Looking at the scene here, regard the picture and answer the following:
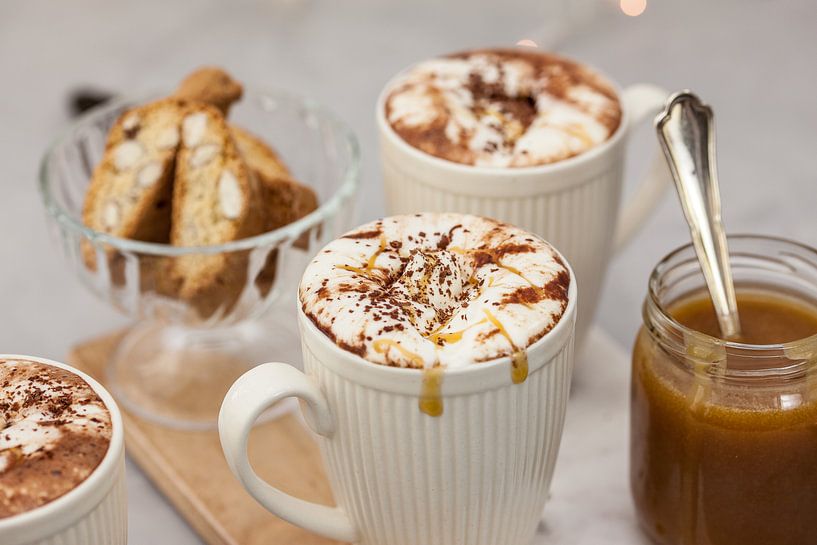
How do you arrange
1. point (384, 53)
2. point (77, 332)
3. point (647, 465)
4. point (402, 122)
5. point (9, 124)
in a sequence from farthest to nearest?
point (384, 53) → point (9, 124) → point (77, 332) → point (402, 122) → point (647, 465)

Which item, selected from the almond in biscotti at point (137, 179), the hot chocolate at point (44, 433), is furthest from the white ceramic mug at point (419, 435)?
the almond in biscotti at point (137, 179)

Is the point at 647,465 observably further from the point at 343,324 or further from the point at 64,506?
the point at 64,506

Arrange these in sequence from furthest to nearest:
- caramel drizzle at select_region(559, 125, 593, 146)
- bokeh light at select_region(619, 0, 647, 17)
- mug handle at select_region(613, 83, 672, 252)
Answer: bokeh light at select_region(619, 0, 647, 17)
mug handle at select_region(613, 83, 672, 252)
caramel drizzle at select_region(559, 125, 593, 146)

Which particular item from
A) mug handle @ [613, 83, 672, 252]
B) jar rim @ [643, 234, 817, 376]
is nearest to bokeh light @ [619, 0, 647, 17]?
mug handle @ [613, 83, 672, 252]

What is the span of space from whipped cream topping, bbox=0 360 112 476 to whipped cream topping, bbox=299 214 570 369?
18cm

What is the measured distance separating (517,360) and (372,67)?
1.29 meters

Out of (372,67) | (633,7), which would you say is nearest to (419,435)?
(372,67)

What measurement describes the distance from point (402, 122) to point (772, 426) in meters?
0.47

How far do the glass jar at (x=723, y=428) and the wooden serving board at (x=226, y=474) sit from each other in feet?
1.04

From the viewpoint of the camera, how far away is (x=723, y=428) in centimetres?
95

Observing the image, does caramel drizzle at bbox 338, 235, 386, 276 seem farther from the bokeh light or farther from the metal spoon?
the bokeh light

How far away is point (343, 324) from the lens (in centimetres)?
86

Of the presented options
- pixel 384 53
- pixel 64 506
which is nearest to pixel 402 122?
pixel 64 506

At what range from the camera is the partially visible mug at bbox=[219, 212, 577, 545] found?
2.76ft
